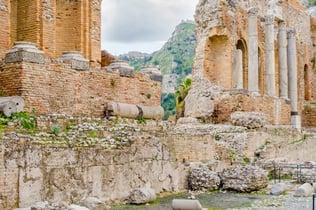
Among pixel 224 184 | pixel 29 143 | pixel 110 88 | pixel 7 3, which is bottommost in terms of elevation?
pixel 224 184

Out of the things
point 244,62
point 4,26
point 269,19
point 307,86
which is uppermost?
point 269,19

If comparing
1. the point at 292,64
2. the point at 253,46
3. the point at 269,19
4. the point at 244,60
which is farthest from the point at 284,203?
the point at 292,64

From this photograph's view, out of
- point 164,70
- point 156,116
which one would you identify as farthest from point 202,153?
point 164,70

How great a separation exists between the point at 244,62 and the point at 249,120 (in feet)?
35.0

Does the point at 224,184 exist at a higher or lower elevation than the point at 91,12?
lower

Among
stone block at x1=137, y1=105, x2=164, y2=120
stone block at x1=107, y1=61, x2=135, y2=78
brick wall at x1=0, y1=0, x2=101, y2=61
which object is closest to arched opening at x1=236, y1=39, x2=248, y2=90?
brick wall at x1=0, y1=0, x2=101, y2=61

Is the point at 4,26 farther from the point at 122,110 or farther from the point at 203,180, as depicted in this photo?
A: the point at 203,180

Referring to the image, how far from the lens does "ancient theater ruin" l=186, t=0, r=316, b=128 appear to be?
99.1ft

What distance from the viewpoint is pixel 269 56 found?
3569 centimetres

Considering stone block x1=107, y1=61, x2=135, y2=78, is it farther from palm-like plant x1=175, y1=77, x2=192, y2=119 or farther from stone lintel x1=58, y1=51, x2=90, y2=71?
palm-like plant x1=175, y1=77, x2=192, y2=119

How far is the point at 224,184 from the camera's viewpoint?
57.6ft

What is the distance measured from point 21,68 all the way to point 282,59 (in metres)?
26.4

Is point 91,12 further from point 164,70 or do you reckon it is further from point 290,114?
point 164,70

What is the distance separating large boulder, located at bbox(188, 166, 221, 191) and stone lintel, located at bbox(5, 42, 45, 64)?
235 inches
